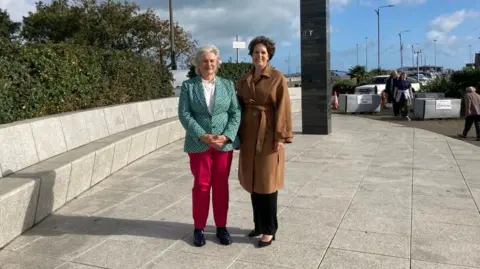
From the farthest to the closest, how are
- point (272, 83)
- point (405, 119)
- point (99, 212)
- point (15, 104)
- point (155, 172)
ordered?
point (405, 119) → point (155, 172) → point (15, 104) → point (99, 212) → point (272, 83)

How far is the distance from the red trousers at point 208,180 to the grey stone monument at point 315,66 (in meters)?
7.59

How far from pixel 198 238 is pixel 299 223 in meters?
1.11

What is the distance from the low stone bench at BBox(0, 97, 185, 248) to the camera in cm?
437

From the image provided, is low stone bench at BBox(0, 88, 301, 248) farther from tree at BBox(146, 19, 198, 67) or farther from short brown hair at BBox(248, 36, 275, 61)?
tree at BBox(146, 19, 198, 67)

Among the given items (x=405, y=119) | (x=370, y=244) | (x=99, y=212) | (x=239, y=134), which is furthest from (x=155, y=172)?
(x=405, y=119)

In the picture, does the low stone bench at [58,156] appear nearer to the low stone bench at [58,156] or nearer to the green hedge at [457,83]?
the low stone bench at [58,156]

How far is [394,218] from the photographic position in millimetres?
4750

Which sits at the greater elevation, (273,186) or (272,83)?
(272,83)

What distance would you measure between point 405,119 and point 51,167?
12.6 metres

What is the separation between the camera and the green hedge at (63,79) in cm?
602

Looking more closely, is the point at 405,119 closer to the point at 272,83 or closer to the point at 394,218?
the point at 394,218

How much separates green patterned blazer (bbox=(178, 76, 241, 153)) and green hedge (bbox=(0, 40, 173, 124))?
2883 mm

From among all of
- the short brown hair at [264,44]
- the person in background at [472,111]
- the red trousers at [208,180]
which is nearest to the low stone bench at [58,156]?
the red trousers at [208,180]

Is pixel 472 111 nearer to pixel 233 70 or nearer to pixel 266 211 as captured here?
pixel 233 70
